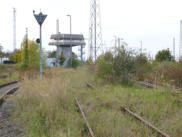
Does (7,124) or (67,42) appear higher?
(67,42)

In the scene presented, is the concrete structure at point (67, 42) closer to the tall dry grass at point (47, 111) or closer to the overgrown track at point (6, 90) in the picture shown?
the overgrown track at point (6, 90)

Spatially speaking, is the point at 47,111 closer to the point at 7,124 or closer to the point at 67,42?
the point at 7,124

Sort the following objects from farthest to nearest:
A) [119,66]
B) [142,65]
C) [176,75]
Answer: [142,65], [119,66], [176,75]

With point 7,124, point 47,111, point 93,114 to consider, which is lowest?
point 7,124

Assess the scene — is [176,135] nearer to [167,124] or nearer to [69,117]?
[167,124]

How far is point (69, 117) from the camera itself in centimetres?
741

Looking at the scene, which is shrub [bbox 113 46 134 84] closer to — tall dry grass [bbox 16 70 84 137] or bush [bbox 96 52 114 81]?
bush [bbox 96 52 114 81]

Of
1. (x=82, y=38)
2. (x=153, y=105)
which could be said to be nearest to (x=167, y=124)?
(x=153, y=105)

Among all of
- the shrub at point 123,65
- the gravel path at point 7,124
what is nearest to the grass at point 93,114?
the gravel path at point 7,124

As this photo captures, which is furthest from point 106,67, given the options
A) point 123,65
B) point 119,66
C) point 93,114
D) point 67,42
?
point 67,42

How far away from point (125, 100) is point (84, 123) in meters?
3.91

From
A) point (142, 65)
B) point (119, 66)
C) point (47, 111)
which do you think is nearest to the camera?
point (47, 111)

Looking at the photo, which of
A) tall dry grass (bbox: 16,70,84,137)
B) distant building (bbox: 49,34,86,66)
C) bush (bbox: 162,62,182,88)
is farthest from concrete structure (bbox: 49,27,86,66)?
tall dry grass (bbox: 16,70,84,137)

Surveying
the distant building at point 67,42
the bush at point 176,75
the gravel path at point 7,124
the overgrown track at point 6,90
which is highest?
the distant building at point 67,42
